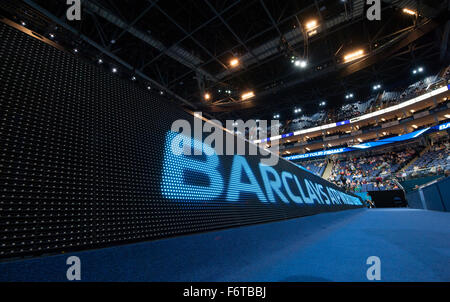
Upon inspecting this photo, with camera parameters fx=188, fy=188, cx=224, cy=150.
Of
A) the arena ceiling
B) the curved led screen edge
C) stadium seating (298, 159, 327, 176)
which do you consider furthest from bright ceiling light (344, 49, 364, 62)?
stadium seating (298, 159, 327, 176)

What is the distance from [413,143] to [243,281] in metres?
28.8

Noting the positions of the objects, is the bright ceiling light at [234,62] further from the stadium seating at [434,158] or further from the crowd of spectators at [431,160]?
the stadium seating at [434,158]

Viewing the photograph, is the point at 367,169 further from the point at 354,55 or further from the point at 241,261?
the point at 241,261

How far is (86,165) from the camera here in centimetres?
119

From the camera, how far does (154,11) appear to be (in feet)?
27.2

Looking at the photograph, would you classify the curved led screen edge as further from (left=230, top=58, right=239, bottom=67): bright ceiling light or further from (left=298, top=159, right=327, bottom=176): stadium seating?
(left=298, top=159, right=327, bottom=176): stadium seating

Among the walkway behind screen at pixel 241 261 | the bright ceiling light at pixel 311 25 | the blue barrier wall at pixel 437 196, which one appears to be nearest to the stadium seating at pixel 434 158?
the blue barrier wall at pixel 437 196

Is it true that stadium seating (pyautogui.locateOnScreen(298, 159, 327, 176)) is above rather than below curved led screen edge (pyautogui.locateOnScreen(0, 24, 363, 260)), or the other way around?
above

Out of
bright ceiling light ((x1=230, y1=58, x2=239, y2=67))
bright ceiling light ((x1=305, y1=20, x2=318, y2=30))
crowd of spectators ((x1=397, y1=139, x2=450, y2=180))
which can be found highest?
bright ceiling light ((x1=305, y1=20, x2=318, y2=30))

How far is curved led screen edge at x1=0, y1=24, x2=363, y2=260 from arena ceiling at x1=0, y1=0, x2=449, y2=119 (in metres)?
5.70

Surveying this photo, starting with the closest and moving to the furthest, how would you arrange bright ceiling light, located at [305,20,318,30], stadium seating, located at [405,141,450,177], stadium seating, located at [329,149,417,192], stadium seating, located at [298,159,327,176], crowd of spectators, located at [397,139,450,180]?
bright ceiling light, located at [305,20,318,30] → crowd of spectators, located at [397,139,450,180] → stadium seating, located at [405,141,450,177] → stadium seating, located at [329,149,417,192] → stadium seating, located at [298,159,327,176]

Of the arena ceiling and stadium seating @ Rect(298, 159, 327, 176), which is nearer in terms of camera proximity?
the arena ceiling

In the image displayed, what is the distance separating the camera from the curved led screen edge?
A: 925 mm
